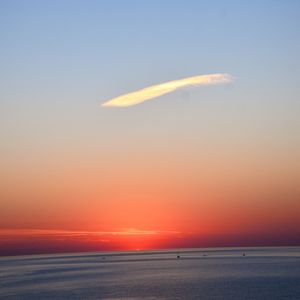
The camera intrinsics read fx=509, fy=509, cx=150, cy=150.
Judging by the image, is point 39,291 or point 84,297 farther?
point 39,291

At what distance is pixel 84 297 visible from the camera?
9875 cm

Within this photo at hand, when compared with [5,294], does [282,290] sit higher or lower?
lower

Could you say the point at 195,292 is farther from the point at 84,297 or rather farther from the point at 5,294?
the point at 5,294

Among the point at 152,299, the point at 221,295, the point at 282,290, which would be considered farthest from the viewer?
the point at 282,290

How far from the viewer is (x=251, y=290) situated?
4198 inches

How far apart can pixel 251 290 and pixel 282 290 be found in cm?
630

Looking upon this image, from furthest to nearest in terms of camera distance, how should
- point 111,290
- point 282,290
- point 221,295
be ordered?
point 111,290, point 282,290, point 221,295

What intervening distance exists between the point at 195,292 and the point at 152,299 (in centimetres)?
1624

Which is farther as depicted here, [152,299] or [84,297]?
[84,297]

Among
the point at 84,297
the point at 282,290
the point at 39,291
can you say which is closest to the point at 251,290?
the point at 282,290

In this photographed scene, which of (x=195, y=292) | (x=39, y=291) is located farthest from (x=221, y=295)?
(x=39, y=291)

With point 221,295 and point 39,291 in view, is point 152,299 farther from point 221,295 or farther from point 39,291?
point 39,291

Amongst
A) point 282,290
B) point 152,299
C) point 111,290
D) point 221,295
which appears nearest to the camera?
point 152,299

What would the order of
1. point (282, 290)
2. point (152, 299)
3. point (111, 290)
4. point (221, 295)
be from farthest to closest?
point (111, 290)
point (282, 290)
point (221, 295)
point (152, 299)
